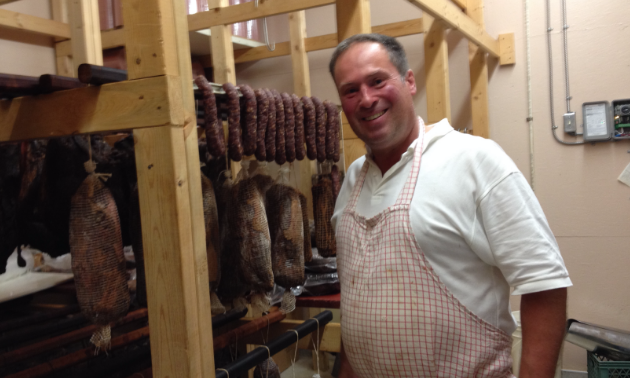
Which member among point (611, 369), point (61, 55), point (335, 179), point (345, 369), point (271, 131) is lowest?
point (611, 369)

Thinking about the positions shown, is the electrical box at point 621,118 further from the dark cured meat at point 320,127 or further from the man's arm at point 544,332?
the man's arm at point 544,332

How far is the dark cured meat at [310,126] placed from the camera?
2227 millimetres

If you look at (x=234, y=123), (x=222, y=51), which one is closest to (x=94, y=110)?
(x=234, y=123)

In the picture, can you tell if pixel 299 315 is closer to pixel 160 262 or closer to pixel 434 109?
pixel 434 109

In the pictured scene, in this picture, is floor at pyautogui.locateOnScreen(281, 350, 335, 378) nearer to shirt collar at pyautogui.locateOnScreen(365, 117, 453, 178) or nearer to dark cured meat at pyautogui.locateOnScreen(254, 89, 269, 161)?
dark cured meat at pyautogui.locateOnScreen(254, 89, 269, 161)

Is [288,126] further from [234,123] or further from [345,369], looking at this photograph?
[345,369]

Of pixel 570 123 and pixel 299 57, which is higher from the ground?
pixel 299 57

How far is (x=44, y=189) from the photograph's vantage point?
194 cm

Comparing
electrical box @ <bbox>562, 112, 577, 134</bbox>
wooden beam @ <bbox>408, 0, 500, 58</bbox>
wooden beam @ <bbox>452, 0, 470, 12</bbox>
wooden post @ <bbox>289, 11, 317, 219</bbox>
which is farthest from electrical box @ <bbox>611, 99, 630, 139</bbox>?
wooden post @ <bbox>289, 11, 317, 219</bbox>

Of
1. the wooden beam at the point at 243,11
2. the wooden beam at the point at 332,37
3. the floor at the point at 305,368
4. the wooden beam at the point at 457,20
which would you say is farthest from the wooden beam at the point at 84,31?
the floor at the point at 305,368

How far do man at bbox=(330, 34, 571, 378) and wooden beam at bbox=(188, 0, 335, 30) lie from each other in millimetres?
1050

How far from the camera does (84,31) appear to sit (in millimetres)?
2932

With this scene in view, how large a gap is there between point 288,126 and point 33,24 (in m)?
2.19

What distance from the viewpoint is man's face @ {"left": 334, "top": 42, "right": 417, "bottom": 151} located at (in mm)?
1478
